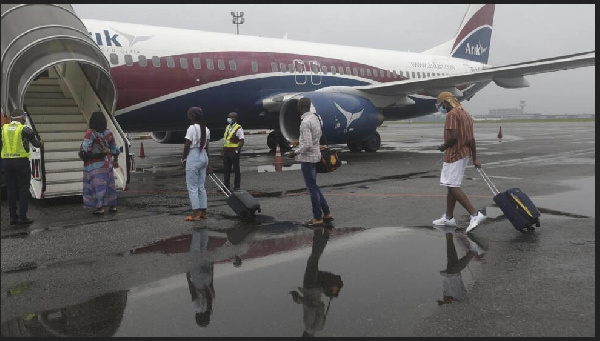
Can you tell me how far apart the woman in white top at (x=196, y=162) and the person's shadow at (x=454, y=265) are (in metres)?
3.19

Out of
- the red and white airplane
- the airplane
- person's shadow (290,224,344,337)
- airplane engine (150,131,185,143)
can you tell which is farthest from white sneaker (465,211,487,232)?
airplane engine (150,131,185,143)

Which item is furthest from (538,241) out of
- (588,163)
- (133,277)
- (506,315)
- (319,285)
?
(588,163)

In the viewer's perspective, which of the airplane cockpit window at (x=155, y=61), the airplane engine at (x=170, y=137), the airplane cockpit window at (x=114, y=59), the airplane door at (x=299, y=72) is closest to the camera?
the airplane cockpit window at (x=114, y=59)

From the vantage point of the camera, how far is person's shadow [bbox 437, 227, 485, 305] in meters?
3.92

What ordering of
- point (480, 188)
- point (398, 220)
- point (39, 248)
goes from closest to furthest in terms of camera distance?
point (39, 248)
point (398, 220)
point (480, 188)

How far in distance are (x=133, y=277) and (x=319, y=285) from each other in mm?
1607

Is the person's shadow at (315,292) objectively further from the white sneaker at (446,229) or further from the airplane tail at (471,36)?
the airplane tail at (471,36)

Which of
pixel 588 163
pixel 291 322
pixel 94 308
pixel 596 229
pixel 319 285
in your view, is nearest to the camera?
pixel 291 322

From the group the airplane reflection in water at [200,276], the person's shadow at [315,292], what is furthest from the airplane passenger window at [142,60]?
the person's shadow at [315,292]

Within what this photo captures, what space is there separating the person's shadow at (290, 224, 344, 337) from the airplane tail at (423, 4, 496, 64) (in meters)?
22.3

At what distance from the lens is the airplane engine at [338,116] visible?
47.2 feet

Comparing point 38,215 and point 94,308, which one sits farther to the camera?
point 38,215

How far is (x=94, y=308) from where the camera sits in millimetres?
3688

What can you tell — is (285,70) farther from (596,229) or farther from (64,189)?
(596,229)
